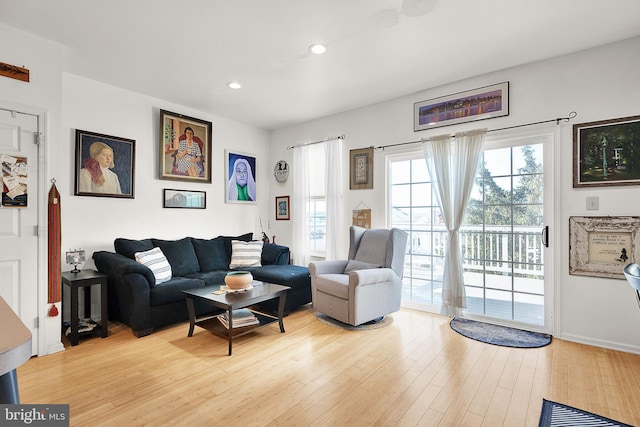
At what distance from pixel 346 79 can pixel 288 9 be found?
136 centimetres

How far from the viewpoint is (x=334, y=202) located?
190 inches

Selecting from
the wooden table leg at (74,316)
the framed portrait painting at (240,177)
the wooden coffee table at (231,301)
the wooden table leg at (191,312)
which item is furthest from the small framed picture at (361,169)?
the wooden table leg at (74,316)

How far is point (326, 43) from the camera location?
2.97m

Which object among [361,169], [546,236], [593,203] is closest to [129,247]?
[361,169]

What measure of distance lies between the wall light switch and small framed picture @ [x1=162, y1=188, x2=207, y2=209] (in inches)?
178

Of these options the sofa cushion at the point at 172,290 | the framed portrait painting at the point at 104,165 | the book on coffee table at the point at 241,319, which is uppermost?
the framed portrait painting at the point at 104,165

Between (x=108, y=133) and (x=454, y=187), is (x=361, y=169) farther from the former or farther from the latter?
(x=108, y=133)

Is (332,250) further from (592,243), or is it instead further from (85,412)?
(85,412)

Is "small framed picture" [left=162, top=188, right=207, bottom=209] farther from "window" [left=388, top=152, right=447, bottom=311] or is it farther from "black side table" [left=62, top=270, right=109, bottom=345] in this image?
"window" [left=388, top=152, right=447, bottom=311]

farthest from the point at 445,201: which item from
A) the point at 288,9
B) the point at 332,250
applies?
the point at 288,9

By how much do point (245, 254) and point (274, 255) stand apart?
401 millimetres

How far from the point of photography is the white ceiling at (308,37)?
2.47m

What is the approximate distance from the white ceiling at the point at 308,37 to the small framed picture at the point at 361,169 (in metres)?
0.88

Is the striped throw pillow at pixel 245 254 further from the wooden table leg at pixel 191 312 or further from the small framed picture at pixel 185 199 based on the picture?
the wooden table leg at pixel 191 312
